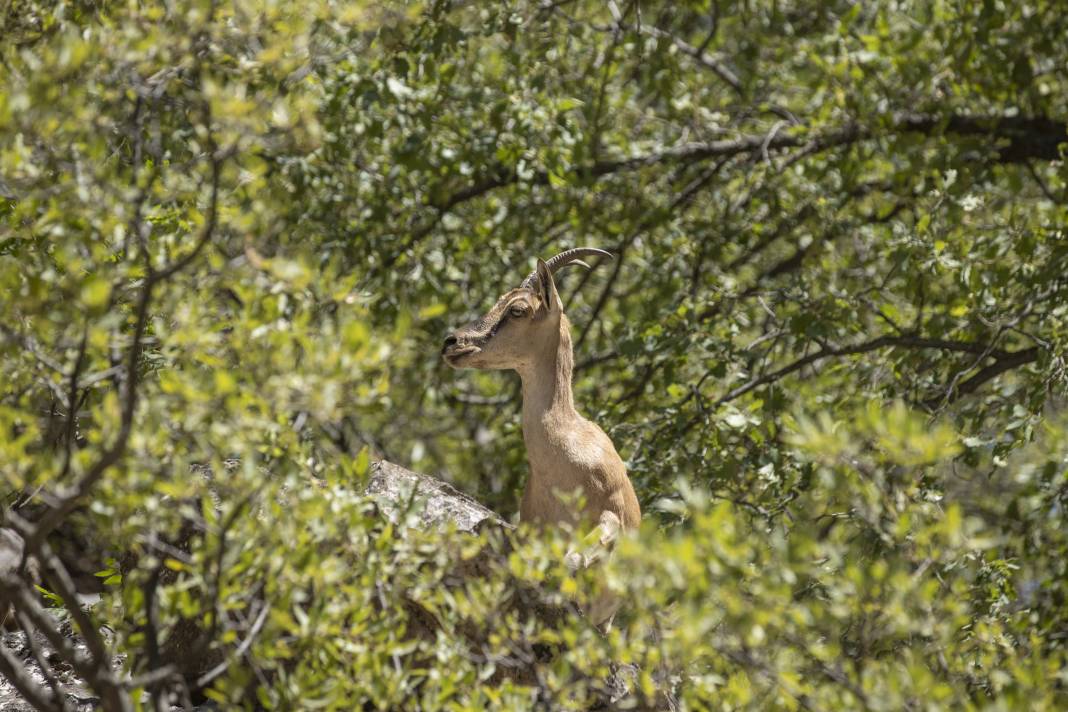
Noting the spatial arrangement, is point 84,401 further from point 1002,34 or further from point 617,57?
point 1002,34

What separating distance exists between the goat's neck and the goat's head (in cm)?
3

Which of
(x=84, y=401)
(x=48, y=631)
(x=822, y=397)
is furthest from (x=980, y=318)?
(x=48, y=631)

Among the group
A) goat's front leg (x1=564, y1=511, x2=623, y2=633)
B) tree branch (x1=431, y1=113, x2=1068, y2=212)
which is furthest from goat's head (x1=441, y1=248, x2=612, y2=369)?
tree branch (x1=431, y1=113, x2=1068, y2=212)

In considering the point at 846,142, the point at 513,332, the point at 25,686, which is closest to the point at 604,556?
the point at 513,332

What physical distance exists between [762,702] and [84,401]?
2.64 m

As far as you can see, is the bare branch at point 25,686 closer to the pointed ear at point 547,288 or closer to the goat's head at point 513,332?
the goat's head at point 513,332

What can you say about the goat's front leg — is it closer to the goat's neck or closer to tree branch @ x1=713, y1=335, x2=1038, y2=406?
the goat's neck

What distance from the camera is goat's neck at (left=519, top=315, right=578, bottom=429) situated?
16.8ft

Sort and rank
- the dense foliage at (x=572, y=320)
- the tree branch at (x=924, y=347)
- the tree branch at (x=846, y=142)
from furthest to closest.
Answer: the tree branch at (x=846, y=142), the tree branch at (x=924, y=347), the dense foliage at (x=572, y=320)

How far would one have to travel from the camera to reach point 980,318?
6.52m

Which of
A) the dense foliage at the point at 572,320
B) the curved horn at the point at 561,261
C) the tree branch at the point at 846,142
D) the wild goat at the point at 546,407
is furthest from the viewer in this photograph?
the tree branch at the point at 846,142

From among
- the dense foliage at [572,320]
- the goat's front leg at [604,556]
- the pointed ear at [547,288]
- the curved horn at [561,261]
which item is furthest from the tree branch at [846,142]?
the goat's front leg at [604,556]

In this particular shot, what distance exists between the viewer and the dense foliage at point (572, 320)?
348 centimetres

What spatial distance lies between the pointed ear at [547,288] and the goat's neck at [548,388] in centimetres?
11
